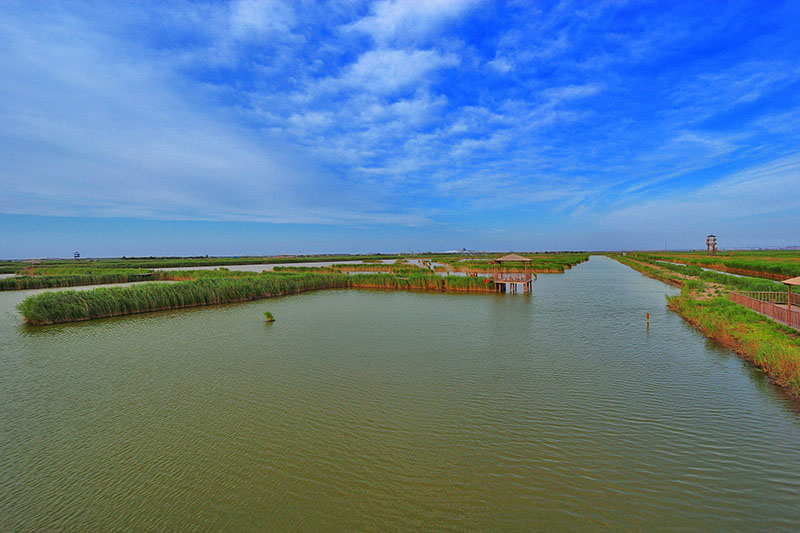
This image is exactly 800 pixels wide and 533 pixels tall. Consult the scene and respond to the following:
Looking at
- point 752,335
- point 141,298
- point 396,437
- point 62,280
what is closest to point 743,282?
point 752,335

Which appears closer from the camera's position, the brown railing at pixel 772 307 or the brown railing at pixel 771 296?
the brown railing at pixel 772 307

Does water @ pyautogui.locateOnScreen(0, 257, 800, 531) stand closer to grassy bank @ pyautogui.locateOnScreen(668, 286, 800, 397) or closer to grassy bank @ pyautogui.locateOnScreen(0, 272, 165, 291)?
grassy bank @ pyautogui.locateOnScreen(668, 286, 800, 397)

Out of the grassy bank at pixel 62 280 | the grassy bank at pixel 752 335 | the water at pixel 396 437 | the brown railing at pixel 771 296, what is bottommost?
the water at pixel 396 437

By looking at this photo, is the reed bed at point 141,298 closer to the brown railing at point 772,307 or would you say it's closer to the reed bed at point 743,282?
the brown railing at point 772,307

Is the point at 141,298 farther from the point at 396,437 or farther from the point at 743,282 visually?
the point at 743,282

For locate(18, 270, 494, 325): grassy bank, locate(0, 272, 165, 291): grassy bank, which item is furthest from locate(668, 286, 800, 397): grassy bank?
locate(0, 272, 165, 291): grassy bank

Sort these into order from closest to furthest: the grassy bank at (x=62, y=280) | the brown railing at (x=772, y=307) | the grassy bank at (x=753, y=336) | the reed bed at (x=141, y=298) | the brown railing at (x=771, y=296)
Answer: the grassy bank at (x=753, y=336) < the brown railing at (x=772, y=307) < the brown railing at (x=771, y=296) < the reed bed at (x=141, y=298) < the grassy bank at (x=62, y=280)

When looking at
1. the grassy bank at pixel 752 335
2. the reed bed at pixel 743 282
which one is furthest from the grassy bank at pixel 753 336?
the reed bed at pixel 743 282

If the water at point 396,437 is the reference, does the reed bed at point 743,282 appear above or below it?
above

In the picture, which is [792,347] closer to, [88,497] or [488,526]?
[488,526]
